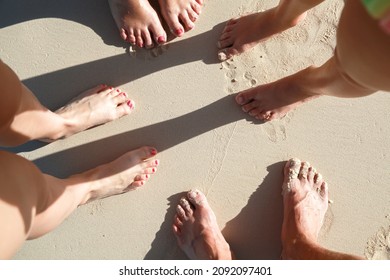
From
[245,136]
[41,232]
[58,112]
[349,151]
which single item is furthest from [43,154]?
[349,151]

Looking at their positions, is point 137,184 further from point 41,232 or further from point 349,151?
point 349,151

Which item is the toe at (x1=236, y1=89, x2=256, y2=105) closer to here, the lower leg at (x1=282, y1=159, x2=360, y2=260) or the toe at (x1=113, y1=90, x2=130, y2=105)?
the lower leg at (x1=282, y1=159, x2=360, y2=260)

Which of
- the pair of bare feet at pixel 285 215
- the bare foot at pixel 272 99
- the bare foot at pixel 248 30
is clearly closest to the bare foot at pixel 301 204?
the pair of bare feet at pixel 285 215

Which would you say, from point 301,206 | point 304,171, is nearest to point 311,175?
point 304,171

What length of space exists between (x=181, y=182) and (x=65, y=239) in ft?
1.77

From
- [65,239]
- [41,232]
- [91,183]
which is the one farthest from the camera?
[65,239]

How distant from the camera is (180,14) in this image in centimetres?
175

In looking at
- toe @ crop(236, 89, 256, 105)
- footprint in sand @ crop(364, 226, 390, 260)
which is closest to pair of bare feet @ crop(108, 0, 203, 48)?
toe @ crop(236, 89, 256, 105)

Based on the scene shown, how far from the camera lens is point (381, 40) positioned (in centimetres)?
84

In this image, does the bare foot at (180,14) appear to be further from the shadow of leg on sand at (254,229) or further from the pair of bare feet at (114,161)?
the shadow of leg on sand at (254,229)

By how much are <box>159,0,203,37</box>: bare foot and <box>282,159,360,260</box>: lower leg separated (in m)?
0.71

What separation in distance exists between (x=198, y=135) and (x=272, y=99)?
0.34 m

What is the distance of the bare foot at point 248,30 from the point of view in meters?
1.64
